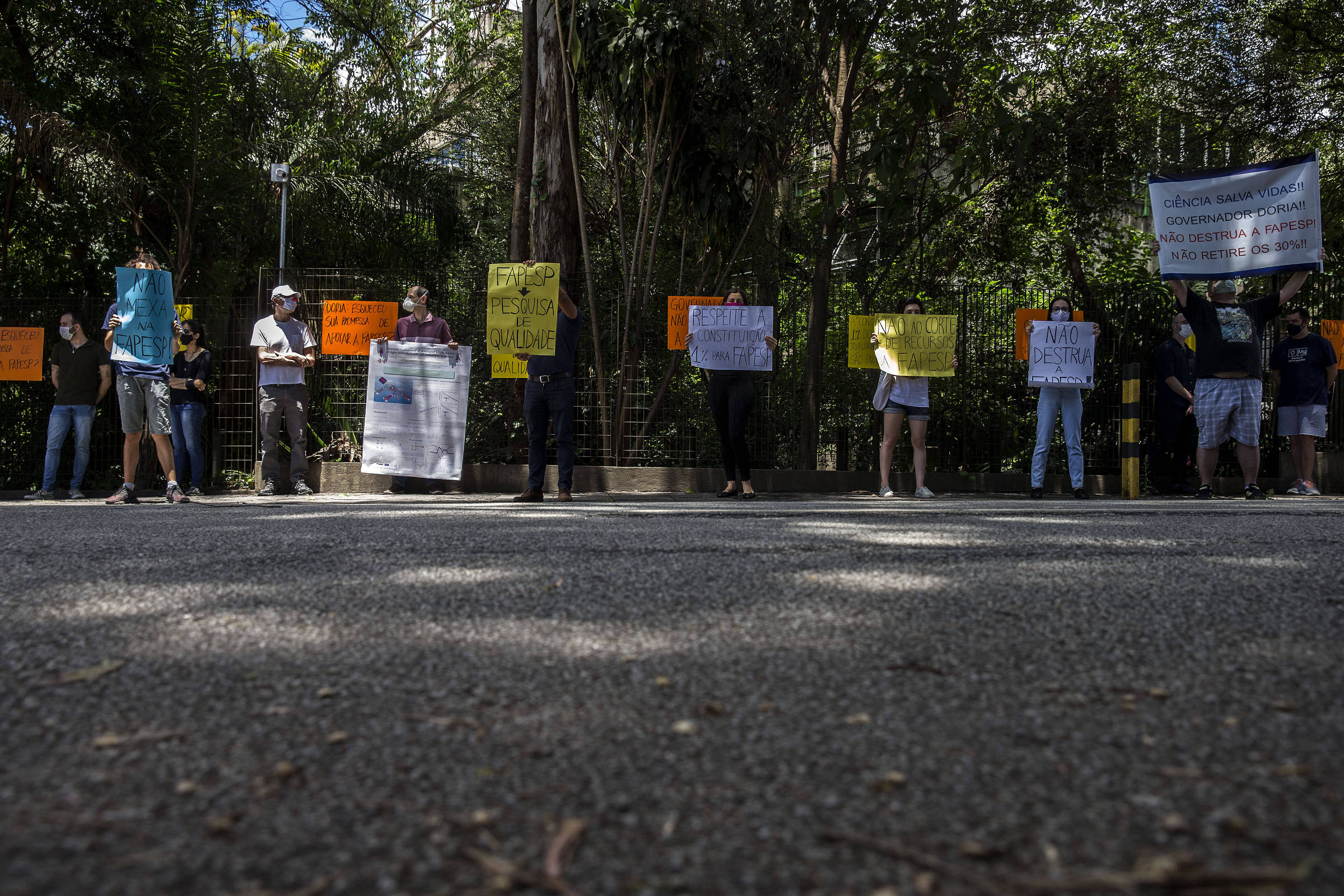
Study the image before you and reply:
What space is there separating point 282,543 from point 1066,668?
3401mm

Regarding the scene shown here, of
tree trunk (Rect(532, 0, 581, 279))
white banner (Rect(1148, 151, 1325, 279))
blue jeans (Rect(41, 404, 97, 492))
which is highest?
tree trunk (Rect(532, 0, 581, 279))

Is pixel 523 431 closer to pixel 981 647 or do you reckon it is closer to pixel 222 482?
pixel 222 482

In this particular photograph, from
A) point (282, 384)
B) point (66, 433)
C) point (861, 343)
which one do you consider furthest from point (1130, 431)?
point (66, 433)

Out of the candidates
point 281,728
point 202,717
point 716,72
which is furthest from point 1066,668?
point 716,72

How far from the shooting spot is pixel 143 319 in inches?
362

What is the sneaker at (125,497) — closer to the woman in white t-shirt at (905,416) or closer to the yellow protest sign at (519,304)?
the yellow protest sign at (519,304)

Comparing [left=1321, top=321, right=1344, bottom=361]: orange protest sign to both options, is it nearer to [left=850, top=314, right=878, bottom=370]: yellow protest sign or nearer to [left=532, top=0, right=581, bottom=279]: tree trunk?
[left=850, top=314, right=878, bottom=370]: yellow protest sign

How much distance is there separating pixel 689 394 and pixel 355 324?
3824 mm

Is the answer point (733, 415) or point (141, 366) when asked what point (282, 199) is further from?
point (733, 415)

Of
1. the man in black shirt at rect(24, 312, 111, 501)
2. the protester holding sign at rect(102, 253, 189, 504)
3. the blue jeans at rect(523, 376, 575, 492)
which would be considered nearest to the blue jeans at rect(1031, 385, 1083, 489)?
the blue jeans at rect(523, 376, 575, 492)

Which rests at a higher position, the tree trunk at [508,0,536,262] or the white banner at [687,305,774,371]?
the tree trunk at [508,0,536,262]

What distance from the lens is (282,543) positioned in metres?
4.61

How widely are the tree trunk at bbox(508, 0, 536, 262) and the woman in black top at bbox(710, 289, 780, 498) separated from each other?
453 centimetres

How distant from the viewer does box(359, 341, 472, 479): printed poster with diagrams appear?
1096cm
